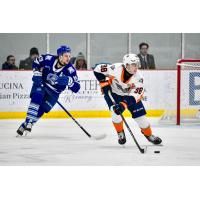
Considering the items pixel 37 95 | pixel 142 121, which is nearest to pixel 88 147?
pixel 142 121

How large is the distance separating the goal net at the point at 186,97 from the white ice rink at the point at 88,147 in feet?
0.74

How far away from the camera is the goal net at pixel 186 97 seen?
7332 millimetres

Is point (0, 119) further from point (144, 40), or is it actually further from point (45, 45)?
point (144, 40)

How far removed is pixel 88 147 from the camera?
568 cm

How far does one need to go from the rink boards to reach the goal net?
139 millimetres

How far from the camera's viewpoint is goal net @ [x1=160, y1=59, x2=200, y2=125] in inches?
289

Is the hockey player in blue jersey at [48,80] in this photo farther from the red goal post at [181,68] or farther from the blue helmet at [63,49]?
the red goal post at [181,68]

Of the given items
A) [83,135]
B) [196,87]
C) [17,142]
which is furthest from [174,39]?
[17,142]

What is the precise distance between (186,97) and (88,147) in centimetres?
218

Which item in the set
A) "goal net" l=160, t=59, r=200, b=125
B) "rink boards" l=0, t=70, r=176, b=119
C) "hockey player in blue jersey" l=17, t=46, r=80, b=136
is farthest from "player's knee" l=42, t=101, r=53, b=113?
"goal net" l=160, t=59, r=200, b=125

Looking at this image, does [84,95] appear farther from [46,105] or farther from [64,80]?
[64,80]

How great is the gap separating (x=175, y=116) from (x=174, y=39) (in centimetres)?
204

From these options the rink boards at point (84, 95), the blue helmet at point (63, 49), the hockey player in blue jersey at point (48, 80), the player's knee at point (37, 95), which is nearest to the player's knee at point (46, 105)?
the hockey player in blue jersey at point (48, 80)

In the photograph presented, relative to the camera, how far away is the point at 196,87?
25.0ft
